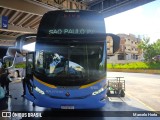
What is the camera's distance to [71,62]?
7.53 metres

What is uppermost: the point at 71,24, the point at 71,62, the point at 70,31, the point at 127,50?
the point at 127,50

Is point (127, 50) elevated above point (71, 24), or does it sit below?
above

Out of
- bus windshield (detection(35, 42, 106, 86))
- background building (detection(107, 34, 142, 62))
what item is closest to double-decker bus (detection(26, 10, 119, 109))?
bus windshield (detection(35, 42, 106, 86))

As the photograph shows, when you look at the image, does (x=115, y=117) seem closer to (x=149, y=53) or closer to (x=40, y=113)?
(x=40, y=113)

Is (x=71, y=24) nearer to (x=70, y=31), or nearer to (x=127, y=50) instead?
(x=70, y=31)

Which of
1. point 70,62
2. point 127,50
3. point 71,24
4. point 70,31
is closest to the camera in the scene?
point 70,62

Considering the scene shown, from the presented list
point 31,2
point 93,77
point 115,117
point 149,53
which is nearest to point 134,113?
point 115,117

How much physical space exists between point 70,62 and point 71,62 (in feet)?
0.11

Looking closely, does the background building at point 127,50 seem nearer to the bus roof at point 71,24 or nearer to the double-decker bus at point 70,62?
the bus roof at point 71,24

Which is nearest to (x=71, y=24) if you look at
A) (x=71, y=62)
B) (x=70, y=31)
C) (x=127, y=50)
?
(x=70, y=31)

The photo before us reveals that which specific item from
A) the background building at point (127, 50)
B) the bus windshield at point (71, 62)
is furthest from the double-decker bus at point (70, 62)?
the background building at point (127, 50)

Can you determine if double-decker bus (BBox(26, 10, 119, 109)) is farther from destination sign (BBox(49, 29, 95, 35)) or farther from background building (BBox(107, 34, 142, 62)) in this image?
background building (BBox(107, 34, 142, 62))

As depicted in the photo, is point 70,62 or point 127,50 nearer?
point 70,62

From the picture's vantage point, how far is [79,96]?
7258mm
